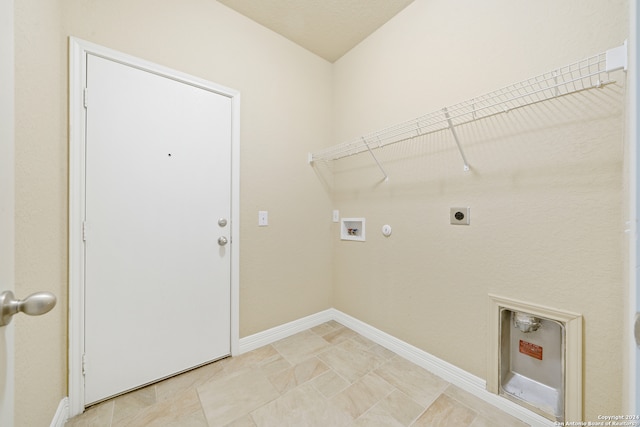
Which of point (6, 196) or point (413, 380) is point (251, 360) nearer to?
point (413, 380)

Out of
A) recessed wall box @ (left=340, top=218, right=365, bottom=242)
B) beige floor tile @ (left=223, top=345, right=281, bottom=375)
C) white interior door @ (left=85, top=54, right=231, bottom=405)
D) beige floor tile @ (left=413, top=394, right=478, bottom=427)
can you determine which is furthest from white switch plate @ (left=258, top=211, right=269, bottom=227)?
beige floor tile @ (left=413, top=394, right=478, bottom=427)

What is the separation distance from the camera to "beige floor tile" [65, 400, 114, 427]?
1276 mm

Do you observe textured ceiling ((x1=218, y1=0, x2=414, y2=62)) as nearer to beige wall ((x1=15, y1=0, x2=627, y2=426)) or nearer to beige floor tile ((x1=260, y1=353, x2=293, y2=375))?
beige wall ((x1=15, y1=0, x2=627, y2=426))

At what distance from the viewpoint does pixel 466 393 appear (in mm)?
1487

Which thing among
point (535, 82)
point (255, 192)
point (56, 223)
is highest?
point (535, 82)

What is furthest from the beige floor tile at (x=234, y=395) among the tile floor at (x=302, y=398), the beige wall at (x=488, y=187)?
the beige wall at (x=488, y=187)

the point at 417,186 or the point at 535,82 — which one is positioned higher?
the point at 535,82

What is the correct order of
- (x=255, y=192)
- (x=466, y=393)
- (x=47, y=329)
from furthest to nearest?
(x=255, y=192) < (x=466, y=393) < (x=47, y=329)

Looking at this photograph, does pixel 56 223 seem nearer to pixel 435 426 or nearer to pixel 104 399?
pixel 104 399

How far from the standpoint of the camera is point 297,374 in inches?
65.5

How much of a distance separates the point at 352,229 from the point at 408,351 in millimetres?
1054

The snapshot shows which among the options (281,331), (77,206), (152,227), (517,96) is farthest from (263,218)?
(517,96)

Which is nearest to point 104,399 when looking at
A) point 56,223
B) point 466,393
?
point 56,223

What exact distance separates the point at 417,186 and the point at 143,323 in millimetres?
2003
